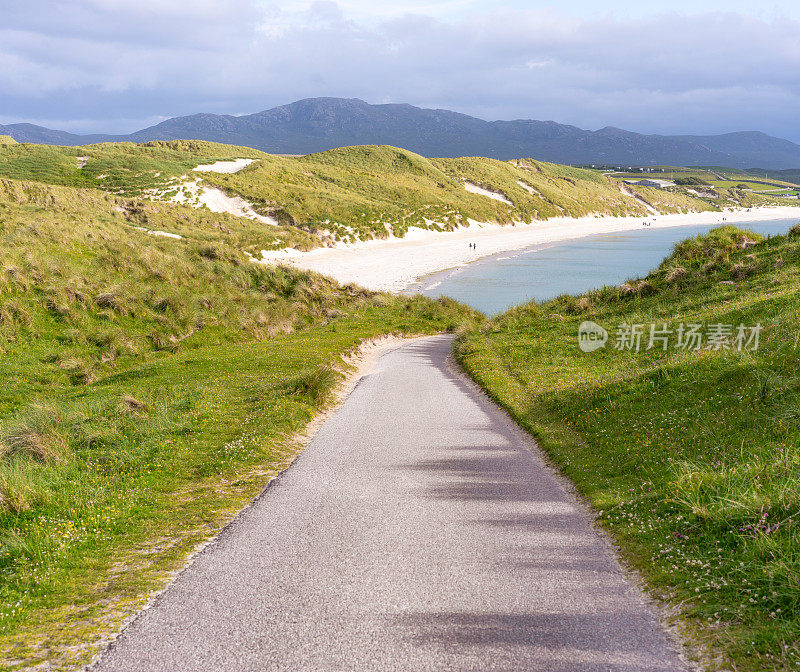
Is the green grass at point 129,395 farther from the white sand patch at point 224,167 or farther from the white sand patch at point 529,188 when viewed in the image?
the white sand patch at point 529,188

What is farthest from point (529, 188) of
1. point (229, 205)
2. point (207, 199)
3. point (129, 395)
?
point (129, 395)

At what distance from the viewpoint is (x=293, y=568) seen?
6.50 meters

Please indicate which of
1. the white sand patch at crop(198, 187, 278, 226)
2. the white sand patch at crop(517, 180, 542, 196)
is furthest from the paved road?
the white sand patch at crop(517, 180, 542, 196)

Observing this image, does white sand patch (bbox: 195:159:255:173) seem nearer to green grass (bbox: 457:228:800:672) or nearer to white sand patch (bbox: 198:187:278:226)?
white sand patch (bbox: 198:187:278:226)

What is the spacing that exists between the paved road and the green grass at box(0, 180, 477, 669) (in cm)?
73

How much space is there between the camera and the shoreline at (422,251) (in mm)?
53094

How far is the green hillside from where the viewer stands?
72.1m

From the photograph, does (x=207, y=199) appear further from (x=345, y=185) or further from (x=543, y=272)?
(x=543, y=272)

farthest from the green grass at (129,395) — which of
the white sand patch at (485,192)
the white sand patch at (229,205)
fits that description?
the white sand patch at (485,192)

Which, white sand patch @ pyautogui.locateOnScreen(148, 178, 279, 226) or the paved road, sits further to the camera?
white sand patch @ pyautogui.locateOnScreen(148, 178, 279, 226)

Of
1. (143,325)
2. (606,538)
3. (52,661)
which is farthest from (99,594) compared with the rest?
(143,325)

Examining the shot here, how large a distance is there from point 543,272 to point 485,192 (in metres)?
73.1

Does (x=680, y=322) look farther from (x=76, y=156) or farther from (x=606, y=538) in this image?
(x=76, y=156)

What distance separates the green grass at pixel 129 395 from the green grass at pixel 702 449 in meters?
5.91
